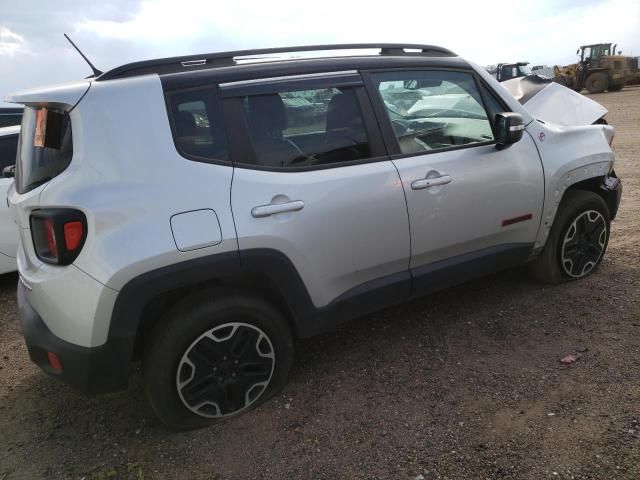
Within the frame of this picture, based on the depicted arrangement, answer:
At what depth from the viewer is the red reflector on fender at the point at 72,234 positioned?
6.82ft

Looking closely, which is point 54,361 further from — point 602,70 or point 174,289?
point 602,70

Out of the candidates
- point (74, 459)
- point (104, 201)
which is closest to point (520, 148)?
point (104, 201)

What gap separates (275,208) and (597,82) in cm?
2955

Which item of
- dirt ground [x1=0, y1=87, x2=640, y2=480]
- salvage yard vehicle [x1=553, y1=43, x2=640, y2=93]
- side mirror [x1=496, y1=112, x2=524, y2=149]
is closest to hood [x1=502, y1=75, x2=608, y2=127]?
side mirror [x1=496, y1=112, x2=524, y2=149]

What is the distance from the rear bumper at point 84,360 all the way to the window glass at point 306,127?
113cm

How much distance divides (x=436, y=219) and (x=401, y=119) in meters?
0.63

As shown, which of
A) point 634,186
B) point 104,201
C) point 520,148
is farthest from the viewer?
point 634,186

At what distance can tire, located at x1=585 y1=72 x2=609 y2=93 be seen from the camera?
26.2 meters

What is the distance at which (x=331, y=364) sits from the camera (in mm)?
3057

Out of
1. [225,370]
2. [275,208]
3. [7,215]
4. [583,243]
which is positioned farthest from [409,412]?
[7,215]

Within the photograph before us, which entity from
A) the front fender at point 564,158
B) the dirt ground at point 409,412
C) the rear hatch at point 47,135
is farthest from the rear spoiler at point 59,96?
the front fender at point 564,158

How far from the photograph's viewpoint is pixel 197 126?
235cm

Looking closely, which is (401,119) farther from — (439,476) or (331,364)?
(439,476)

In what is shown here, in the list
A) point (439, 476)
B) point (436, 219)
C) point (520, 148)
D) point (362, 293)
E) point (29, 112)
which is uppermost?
point (29, 112)
